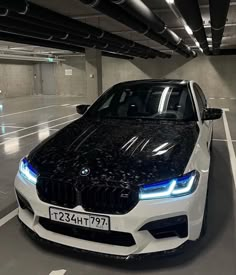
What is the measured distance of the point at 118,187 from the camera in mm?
1889

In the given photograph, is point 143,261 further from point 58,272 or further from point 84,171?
point 84,171

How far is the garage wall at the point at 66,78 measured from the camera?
21016mm

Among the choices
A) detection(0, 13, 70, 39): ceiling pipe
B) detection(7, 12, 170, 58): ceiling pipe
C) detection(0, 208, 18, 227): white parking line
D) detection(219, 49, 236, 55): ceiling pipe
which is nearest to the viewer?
detection(0, 208, 18, 227): white parking line

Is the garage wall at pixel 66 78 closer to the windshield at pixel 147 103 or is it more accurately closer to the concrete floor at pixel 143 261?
the windshield at pixel 147 103

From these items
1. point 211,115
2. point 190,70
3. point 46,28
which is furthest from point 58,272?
point 190,70

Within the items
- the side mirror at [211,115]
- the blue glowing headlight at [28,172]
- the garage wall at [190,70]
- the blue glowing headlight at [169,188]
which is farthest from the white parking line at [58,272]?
the garage wall at [190,70]

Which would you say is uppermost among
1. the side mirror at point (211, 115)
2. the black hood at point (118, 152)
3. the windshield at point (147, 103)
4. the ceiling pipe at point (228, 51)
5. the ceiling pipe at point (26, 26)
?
the ceiling pipe at point (228, 51)

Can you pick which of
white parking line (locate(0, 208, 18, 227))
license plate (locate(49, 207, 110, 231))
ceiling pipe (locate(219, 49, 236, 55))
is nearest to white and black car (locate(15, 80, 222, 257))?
license plate (locate(49, 207, 110, 231))

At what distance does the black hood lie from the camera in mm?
1972

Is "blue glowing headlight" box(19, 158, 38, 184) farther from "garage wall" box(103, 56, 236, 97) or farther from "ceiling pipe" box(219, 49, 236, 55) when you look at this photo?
"garage wall" box(103, 56, 236, 97)

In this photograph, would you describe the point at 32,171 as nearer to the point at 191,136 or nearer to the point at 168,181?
the point at 168,181

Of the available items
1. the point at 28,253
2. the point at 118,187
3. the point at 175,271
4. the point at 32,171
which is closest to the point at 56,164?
the point at 32,171

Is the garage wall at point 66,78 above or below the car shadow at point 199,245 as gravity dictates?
above

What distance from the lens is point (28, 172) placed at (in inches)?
87.5
